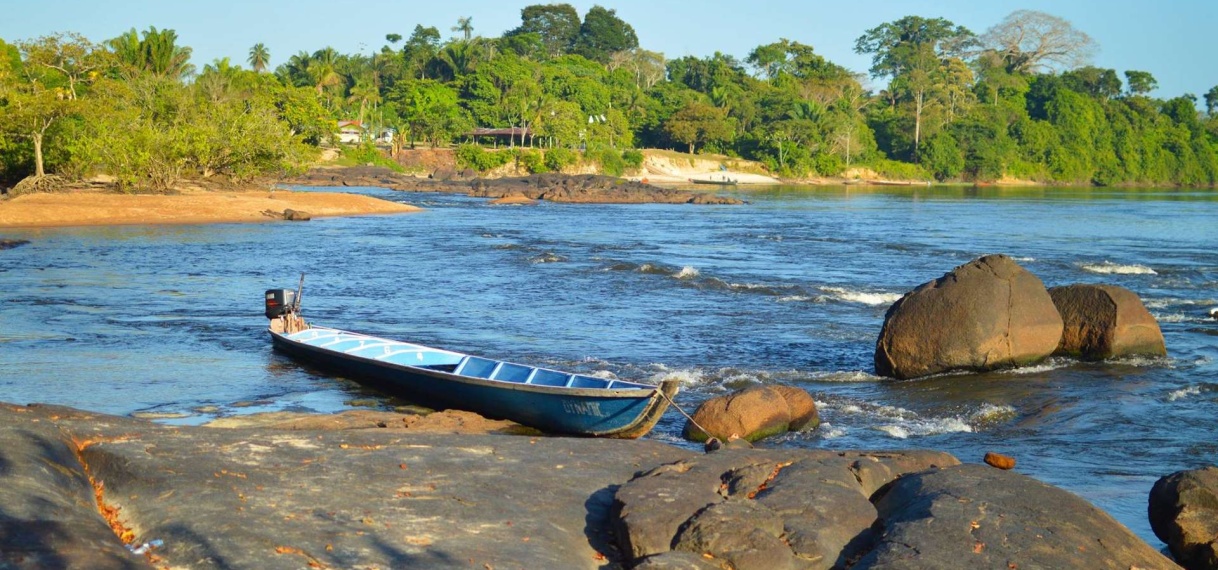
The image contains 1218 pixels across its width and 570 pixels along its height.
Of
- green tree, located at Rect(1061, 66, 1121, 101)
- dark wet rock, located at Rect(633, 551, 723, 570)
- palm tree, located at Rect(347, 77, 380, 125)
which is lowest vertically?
dark wet rock, located at Rect(633, 551, 723, 570)

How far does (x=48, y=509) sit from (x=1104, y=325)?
51.5 feet

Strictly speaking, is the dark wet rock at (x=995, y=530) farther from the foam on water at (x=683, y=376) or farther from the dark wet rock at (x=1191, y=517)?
the foam on water at (x=683, y=376)

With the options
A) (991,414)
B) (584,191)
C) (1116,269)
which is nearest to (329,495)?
(991,414)

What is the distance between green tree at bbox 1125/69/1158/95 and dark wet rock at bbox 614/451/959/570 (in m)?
171

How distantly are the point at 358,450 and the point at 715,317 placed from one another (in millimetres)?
14867

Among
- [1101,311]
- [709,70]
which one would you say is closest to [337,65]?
[709,70]

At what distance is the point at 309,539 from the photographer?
747cm

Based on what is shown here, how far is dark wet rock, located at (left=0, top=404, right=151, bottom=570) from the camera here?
254 inches

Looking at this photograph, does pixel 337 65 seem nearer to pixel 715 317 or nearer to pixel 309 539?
pixel 715 317

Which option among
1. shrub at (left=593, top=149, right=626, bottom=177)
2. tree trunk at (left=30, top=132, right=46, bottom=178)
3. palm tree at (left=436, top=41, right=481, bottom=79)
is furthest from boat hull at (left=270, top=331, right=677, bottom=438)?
palm tree at (left=436, top=41, right=481, bottom=79)

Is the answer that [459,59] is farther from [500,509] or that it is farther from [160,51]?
[500,509]

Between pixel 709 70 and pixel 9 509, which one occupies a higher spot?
pixel 709 70

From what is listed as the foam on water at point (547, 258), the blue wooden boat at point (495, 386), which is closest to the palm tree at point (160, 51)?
the foam on water at point (547, 258)

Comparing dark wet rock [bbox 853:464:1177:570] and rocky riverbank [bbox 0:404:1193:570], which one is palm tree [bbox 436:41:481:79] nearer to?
rocky riverbank [bbox 0:404:1193:570]
